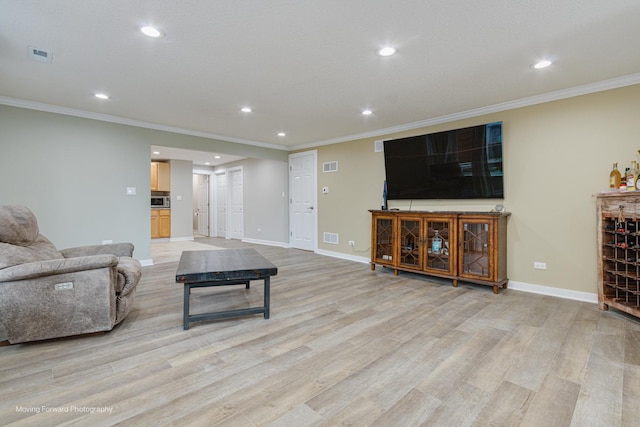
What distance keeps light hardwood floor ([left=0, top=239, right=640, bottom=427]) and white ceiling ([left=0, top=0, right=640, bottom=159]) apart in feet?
7.82

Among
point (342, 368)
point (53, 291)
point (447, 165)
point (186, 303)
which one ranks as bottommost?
point (342, 368)

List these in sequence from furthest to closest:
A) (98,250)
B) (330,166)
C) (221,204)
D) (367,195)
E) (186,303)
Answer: (221,204) → (330,166) → (367,195) → (98,250) → (186,303)

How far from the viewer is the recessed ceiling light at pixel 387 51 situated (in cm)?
251

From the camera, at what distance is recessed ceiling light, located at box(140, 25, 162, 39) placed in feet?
7.33

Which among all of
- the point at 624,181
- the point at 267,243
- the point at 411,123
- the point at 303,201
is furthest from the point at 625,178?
the point at 267,243

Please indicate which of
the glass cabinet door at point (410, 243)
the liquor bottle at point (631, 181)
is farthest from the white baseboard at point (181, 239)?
the liquor bottle at point (631, 181)

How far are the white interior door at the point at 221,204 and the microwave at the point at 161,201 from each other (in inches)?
61.9

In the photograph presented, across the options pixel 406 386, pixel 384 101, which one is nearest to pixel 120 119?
pixel 384 101

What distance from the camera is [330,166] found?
241 inches

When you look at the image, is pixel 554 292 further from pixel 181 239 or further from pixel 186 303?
pixel 181 239

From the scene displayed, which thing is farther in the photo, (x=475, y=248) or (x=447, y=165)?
(x=447, y=165)

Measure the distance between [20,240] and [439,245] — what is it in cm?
446

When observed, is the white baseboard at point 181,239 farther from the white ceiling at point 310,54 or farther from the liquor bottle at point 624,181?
the liquor bottle at point 624,181

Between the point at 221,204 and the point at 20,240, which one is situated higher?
the point at 221,204
